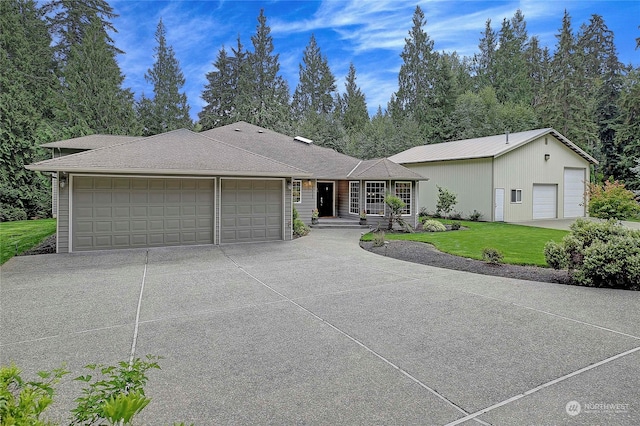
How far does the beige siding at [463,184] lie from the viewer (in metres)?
19.2

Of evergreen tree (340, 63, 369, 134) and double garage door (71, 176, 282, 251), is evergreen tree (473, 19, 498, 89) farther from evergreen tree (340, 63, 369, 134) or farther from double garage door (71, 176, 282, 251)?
double garage door (71, 176, 282, 251)

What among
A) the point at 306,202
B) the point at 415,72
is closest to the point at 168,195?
the point at 306,202

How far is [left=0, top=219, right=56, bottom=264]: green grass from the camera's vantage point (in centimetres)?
1002

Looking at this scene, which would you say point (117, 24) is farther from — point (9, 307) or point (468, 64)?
point (468, 64)

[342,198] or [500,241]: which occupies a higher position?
[342,198]

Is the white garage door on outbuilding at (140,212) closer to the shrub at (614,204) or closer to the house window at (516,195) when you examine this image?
the shrub at (614,204)

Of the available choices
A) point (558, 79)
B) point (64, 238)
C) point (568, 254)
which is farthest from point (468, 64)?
point (64, 238)

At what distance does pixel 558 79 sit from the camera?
33.7 metres

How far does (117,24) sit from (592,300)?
36.8 m

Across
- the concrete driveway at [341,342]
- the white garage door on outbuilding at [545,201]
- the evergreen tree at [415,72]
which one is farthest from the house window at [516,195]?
the evergreen tree at [415,72]

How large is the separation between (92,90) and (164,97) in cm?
1029

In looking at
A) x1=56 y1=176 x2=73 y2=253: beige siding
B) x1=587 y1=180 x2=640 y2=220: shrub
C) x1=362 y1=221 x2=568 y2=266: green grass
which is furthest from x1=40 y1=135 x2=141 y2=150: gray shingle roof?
x1=587 y1=180 x2=640 y2=220: shrub

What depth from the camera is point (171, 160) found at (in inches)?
432

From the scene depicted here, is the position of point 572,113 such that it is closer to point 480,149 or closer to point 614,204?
point 480,149
